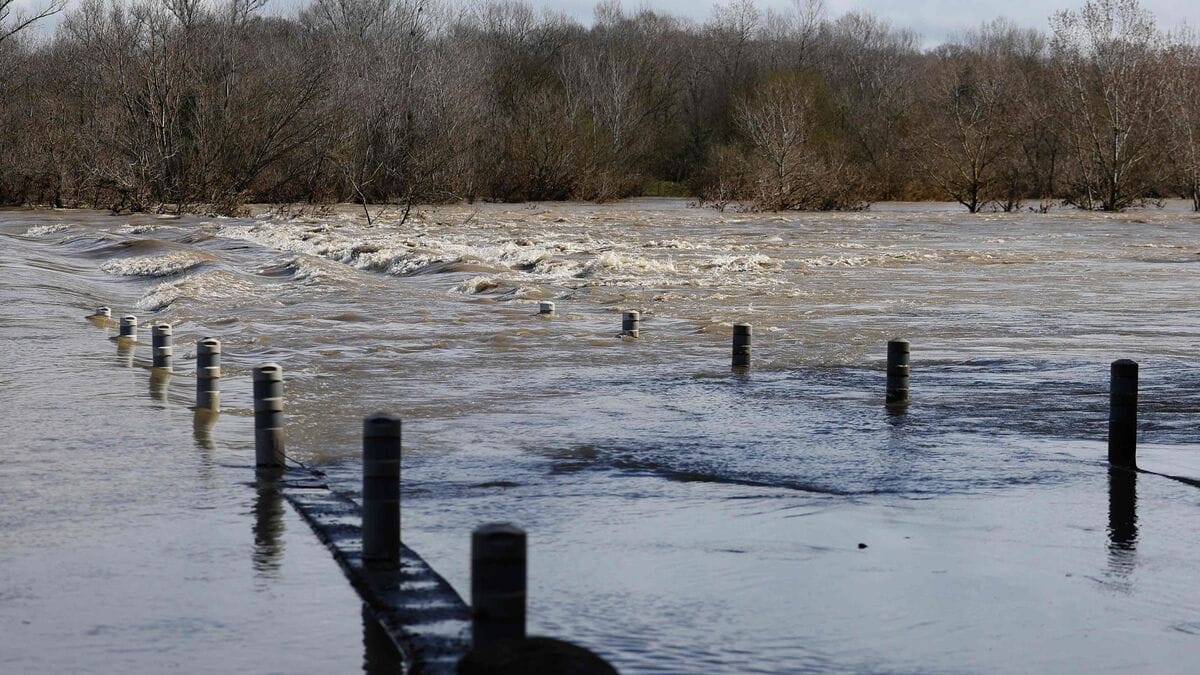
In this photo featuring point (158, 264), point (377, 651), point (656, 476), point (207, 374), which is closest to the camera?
point (377, 651)

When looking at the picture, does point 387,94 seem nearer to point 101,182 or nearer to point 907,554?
point 101,182

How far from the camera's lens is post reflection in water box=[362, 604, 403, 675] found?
233 inches

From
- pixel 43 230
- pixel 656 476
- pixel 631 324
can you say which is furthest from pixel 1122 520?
pixel 43 230

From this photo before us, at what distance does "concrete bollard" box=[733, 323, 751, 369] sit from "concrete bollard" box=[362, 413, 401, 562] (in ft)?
31.8

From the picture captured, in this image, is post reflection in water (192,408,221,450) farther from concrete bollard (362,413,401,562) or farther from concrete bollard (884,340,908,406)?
concrete bollard (884,340,908,406)

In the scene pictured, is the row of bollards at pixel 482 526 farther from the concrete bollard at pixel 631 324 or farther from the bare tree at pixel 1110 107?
the bare tree at pixel 1110 107

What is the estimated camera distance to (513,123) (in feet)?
245

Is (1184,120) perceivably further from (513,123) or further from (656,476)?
(656,476)

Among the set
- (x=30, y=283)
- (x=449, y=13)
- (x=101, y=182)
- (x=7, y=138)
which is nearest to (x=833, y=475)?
(x=30, y=283)

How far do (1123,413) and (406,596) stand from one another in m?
6.03

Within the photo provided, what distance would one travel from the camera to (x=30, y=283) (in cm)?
2778

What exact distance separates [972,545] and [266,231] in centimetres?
3911

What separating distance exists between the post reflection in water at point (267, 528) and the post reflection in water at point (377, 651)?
108 cm

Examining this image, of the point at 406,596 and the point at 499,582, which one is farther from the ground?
the point at 499,582
